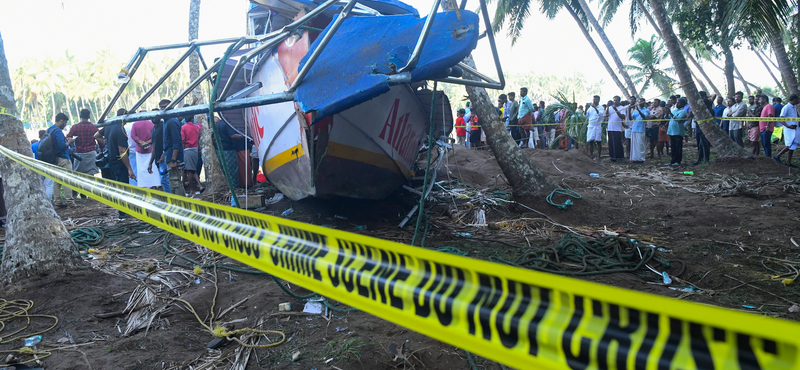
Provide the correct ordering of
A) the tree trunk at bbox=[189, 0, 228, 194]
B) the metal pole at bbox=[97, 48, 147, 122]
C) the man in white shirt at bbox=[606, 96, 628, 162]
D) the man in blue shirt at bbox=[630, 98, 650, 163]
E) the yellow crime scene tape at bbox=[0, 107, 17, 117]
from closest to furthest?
the yellow crime scene tape at bbox=[0, 107, 17, 117]
the metal pole at bbox=[97, 48, 147, 122]
the tree trunk at bbox=[189, 0, 228, 194]
the man in blue shirt at bbox=[630, 98, 650, 163]
the man in white shirt at bbox=[606, 96, 628, 162]

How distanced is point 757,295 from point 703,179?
5601 millimetres

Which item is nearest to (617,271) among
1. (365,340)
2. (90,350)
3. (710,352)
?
(365,340)

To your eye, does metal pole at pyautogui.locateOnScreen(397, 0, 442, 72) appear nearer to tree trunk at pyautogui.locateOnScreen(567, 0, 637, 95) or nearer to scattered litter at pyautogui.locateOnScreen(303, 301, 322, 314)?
scattered litter at pyautogui.locateOnScreen(303, 301, 322, 314)

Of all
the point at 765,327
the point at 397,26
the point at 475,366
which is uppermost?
the point at 397,26

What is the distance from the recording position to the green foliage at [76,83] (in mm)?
48688

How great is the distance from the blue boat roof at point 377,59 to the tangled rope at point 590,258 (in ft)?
5.81

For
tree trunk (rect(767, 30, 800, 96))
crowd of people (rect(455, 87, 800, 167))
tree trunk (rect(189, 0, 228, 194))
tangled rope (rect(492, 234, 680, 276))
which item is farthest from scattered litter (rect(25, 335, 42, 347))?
tree trunk (rect(767, 30, 800, 96))

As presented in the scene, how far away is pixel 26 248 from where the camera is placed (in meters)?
3.46

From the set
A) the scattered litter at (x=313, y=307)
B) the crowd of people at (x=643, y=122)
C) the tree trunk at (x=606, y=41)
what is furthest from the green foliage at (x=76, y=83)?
the scattered litter at (x=313, y=307)

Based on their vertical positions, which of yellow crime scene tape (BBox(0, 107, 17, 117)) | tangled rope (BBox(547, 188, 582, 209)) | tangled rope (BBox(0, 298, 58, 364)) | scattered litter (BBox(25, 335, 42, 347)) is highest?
yellow crime scene tape (BBox(0, 107, 17, 117))

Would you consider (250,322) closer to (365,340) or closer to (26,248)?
(365,340)

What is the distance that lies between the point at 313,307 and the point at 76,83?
5961 cm

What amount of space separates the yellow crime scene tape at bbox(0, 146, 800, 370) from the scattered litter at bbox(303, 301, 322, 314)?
1409 mm

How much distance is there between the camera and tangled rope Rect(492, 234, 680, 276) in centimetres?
359
